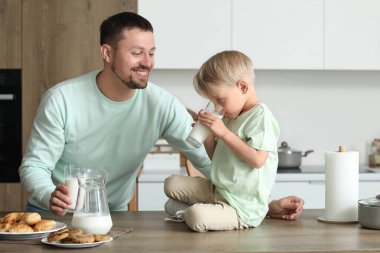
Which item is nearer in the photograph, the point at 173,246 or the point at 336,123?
the point at 173,246

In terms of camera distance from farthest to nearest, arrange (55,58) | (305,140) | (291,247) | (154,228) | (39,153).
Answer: (305,140), (55,58), (39,153), (154,228), (291,247)

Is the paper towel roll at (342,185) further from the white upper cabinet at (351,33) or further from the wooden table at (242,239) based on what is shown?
the white upper cabinet at (351,33)

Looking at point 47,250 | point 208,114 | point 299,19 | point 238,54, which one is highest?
point 299,19

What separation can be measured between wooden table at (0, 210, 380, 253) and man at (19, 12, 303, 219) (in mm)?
516

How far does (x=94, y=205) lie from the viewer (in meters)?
1.83

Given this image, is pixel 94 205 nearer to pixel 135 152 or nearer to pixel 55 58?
pixel 135 152

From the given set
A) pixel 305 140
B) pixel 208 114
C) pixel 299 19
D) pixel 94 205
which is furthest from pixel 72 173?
pixel 305 140

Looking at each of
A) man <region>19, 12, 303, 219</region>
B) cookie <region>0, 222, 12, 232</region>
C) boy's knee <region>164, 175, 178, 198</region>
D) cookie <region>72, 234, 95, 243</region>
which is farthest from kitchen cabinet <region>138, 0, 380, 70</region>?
cookie <region>72, 234, 95, 243</region>

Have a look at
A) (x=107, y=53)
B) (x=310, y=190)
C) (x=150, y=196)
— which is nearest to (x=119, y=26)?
(x=107, y=53)

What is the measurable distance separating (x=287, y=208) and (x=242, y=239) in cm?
40

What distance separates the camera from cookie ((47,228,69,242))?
1.75m

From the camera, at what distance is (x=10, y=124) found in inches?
170

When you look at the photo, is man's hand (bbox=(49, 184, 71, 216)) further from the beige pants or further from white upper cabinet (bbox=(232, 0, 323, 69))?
white upper cabinet (bbox=(232, 0, 323, 69))

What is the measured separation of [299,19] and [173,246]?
290 cm
